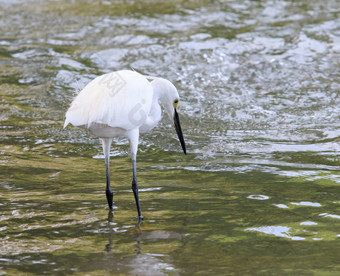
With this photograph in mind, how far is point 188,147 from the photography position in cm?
726

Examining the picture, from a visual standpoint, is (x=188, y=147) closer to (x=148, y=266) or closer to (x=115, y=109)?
(x=115, y=109)

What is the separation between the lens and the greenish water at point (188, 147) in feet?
14.3

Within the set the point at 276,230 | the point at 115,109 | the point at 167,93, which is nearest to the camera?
the point at 276,230

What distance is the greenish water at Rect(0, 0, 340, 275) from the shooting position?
435 cm

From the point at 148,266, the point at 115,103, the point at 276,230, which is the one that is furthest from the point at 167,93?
the point at 148,266

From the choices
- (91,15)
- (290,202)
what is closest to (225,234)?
(290,202)

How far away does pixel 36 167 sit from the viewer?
253 inches

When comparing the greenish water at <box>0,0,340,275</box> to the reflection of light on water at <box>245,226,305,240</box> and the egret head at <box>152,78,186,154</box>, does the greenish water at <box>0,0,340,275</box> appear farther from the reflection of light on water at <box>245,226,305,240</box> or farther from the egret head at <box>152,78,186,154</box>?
the egret head at <box>152,78,186,154</box>

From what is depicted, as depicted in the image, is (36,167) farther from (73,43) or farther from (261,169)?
(73,43)

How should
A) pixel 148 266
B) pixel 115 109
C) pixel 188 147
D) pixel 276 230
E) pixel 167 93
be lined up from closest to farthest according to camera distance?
pixel 148 266 < pixel 276 230 < pixel 115 109 < pixel 167 93 < pixel 188 147

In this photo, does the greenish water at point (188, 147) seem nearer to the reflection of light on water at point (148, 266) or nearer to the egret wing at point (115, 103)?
the reflection of light on water at point (148, 266)

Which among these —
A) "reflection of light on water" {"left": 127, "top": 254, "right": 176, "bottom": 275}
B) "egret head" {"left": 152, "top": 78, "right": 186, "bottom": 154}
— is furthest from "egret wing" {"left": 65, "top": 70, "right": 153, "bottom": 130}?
"reflection of light on water" {"left": 127, "top": 254, "right": 176, "bottom": 275}

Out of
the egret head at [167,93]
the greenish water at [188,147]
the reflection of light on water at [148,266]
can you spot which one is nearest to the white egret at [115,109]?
the egret head at [167,93]

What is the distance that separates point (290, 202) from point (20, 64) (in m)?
7.40
